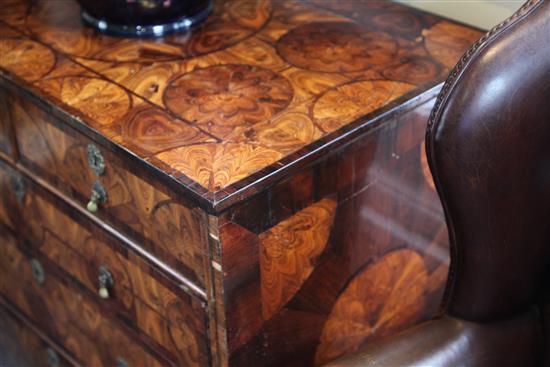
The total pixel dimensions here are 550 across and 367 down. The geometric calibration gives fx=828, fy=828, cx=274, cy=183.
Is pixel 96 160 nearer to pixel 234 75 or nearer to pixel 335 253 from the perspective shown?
pixel 234 75

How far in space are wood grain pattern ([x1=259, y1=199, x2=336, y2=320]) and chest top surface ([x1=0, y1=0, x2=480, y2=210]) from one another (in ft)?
0.29

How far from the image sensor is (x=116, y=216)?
1.03m

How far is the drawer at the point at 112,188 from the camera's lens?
92cm

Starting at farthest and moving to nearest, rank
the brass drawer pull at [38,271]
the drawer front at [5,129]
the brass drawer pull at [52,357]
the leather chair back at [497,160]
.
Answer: the brass drawer pull at [52,357] < the brass drawer pull at [38,271] < the drawer front at [5,129] < the leather chair back at [497,160]

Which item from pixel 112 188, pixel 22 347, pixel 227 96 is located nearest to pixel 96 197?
pixel 112 188

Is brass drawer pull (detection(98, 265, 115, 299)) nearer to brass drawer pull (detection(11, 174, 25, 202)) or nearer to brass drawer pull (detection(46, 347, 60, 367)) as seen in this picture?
brass drawer pull (detection(11, 174, 25, 202))

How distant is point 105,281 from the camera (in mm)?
1106

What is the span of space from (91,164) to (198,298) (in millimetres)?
218

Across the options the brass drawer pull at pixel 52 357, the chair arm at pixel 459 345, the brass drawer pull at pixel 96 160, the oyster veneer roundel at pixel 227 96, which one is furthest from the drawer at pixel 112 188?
the brass drawer pull at pixel 52 357

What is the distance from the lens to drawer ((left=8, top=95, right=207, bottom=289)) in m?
0.92

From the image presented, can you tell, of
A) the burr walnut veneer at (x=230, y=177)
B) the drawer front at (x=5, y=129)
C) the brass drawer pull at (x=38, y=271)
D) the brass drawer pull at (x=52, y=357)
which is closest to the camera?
the burr walnut veneer at (x=230, y=177)

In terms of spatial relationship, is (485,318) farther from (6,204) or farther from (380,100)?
(6,204)

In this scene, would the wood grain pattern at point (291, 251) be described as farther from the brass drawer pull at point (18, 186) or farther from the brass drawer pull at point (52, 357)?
the brass drawer pull at point (52, 357)

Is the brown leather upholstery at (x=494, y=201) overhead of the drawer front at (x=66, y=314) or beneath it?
overhead
